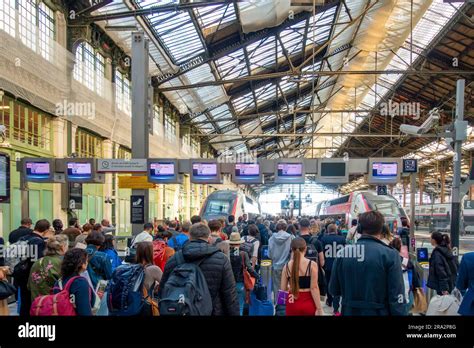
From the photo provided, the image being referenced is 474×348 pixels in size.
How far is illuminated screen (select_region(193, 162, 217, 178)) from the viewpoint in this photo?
14.8 meters

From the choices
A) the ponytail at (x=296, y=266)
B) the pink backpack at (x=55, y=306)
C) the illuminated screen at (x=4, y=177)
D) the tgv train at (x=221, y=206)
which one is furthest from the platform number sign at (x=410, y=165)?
the pink backpack at (x=55, y=306)

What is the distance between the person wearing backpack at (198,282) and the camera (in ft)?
11.6

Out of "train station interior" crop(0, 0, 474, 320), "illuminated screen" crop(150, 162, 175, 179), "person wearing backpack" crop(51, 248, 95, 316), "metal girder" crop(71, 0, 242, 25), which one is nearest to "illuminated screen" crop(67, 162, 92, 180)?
"train station interior" crop(0, 0, 474, 320)

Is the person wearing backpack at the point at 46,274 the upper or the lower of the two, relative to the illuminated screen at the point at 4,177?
lower

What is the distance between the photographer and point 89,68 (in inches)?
690

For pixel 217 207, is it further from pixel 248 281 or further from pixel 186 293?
pixel 186 293

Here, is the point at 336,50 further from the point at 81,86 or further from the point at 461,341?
the point at 461,341

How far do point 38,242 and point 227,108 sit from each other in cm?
2475

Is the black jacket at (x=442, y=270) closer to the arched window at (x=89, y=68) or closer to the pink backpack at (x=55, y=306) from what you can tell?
the pink backpack at (x=55, y=306)

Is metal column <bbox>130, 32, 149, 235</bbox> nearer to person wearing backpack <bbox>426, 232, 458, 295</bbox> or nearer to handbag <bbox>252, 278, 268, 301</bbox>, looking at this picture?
handbag <bbox>252, 278, 268, 301</bbox>

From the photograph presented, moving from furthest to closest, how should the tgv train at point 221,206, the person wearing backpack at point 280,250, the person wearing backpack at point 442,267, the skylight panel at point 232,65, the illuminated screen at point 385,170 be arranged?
the tgv train at point 221,206
the skylight panel at point 232,65
the illuminated screen at point 385,170
the person wearing backpack at point 280,250
the person wearing backpack at point 442,267

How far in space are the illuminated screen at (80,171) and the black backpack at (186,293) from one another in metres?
10.3

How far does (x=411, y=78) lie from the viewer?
2511 centimetres

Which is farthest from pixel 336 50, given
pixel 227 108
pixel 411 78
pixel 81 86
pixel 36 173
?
pixel 36 173
